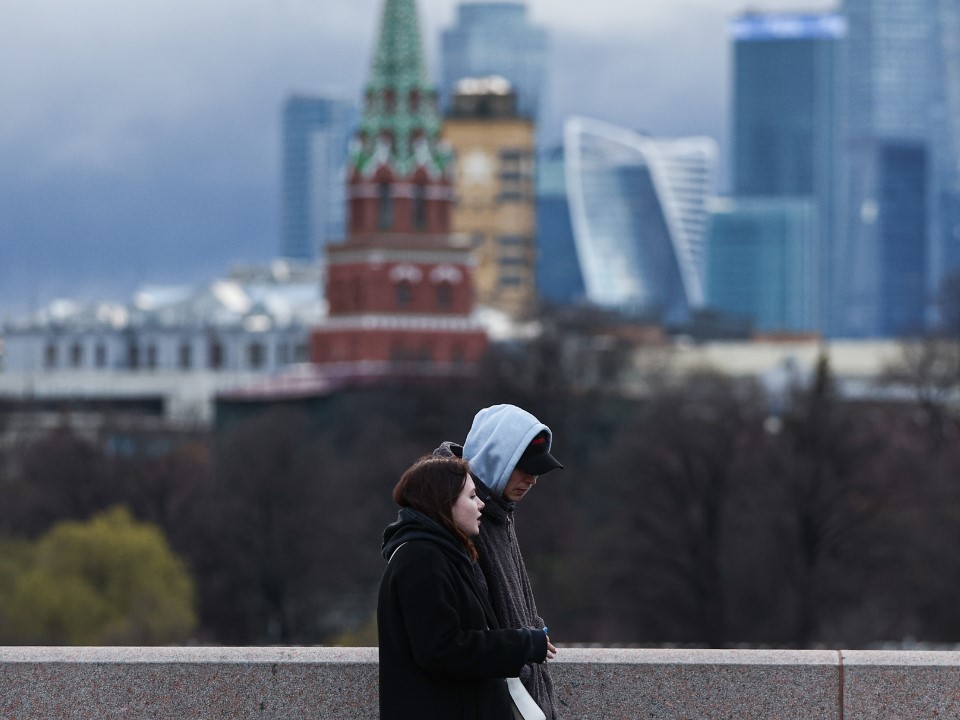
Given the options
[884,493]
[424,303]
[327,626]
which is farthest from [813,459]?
[424,303]

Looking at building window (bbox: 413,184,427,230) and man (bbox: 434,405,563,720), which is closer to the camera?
man (bbox: 434,405,563,720)

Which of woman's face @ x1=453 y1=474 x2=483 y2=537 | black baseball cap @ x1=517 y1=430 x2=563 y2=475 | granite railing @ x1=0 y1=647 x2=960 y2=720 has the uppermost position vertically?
black baseball cap @ x1=517 y1=430 x2=563 y2=475

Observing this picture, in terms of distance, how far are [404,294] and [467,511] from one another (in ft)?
356

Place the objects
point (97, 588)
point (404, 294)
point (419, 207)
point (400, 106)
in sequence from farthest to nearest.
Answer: point (404, 294)
point (419, 207)
point (400, 106)
point (97, 588)

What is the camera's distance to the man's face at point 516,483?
9422 mm

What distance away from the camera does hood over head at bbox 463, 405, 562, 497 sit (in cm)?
939

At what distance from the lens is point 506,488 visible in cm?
943

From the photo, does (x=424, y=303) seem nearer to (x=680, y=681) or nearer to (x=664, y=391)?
(x=664, y=391)

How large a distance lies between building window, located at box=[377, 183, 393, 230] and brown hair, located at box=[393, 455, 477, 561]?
107 meters

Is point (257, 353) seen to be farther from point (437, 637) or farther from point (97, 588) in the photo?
point (437, 637)

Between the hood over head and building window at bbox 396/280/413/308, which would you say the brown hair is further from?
building window at bbox 396/280/413/308

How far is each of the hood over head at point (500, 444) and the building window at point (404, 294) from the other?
107812 mm

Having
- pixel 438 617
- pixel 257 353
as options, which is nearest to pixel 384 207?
pixel 257 353

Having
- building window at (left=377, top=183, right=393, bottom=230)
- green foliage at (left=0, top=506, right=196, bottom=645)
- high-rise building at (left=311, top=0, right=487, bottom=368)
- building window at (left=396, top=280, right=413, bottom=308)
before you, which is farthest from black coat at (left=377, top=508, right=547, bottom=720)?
building window at (left=396, top=280, right=413, bottom=308)
